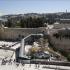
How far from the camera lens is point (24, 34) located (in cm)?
2023

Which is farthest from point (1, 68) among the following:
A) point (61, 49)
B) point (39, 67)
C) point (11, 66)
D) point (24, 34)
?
point (24, 34)

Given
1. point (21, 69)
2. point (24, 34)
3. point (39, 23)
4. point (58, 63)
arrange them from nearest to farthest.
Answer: point (21, 69), point (58, 63), point (24, 34), point (39, 23)

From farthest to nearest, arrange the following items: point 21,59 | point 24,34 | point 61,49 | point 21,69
Answer: point 24,34 → point 61,49 → point 21,59 → point 21,69

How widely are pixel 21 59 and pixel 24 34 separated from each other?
9905 millimetres

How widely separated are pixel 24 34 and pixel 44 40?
9.65 ft

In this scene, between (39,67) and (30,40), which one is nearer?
(39,67)

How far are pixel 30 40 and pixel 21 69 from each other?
9432 mm

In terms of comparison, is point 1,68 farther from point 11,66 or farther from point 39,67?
point 39,67

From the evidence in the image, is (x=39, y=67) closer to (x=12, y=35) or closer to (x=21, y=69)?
(x=21, y=69)

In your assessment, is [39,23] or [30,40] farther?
[39,23]

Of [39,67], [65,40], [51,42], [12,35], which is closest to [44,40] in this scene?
[51,42]

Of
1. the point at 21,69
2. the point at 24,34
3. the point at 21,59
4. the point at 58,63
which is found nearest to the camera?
the point at 21,69

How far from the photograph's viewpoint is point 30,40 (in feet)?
60.1

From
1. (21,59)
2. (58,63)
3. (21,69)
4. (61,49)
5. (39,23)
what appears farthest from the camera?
(39,23)
